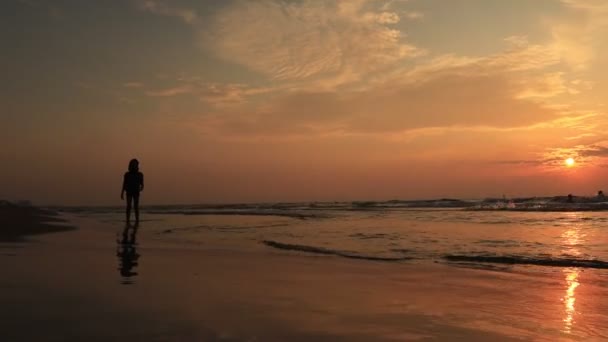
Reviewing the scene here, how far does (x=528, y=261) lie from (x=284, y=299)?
5.43 metres

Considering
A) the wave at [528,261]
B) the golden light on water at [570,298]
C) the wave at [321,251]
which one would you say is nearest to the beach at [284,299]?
the golden light on water at [570,298]

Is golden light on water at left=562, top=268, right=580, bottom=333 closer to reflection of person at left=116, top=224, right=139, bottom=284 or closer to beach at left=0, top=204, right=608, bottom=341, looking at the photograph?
beach at left=0, top=204, right=608, bottom=341

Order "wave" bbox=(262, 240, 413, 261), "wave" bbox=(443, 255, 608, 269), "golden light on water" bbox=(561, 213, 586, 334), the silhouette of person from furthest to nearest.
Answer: the silhouette of person, "wave" bbox=(262, 240, 413, 261), "wave" bbox=(443, 255, 608, 269), "golden light on water" bbox=(561, 213, 586, 334)

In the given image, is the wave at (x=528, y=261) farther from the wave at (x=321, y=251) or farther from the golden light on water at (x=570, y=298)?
the wave at (x=321, y=251)

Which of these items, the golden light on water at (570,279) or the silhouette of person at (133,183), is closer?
the golden light on water at (570,279)

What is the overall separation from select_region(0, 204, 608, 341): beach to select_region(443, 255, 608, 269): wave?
361 mm

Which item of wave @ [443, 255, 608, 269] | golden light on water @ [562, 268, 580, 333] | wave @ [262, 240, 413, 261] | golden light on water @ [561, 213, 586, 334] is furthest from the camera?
wave @ [262, 240, 413, 261]

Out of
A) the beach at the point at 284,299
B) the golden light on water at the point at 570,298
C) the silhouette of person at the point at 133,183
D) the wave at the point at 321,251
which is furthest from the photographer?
the silhouette of person at the point at 133,183

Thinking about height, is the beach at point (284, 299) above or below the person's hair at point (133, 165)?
below

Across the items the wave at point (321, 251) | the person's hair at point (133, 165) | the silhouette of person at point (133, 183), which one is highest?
the person's hair at point (133, 165)

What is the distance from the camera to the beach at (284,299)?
3750 mm

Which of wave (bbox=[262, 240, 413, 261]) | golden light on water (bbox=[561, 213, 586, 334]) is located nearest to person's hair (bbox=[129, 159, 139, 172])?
wave (bbox=[262, 240, 413, 261])

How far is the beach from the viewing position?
3.75 metres

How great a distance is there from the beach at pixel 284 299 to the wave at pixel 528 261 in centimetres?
36
